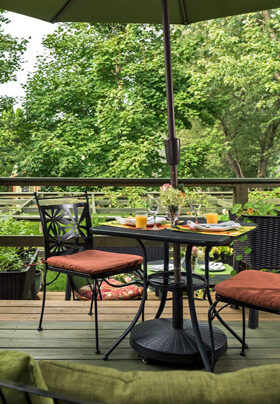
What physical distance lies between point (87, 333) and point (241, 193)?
1.77 metres

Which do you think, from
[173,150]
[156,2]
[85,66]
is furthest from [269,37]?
[173,150]

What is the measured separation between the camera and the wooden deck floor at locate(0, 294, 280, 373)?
2.32 metres

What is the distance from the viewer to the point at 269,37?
13.0 metres

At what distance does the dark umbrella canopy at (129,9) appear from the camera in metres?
2.99

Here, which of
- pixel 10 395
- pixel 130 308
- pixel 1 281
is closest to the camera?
pixel 10 395

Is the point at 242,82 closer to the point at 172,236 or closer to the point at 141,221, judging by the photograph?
the point at 141,221

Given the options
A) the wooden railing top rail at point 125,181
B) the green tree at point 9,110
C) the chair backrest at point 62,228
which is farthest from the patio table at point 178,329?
the green tree at point 9,110

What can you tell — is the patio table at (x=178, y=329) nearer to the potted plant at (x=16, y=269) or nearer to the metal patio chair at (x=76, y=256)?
the metal patio chair at (x=76, y=256)

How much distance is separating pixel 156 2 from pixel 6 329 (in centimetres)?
233

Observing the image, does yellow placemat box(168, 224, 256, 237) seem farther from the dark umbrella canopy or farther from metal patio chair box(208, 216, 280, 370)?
the dark umbrella canopy

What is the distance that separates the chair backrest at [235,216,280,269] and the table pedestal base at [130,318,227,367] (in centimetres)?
52

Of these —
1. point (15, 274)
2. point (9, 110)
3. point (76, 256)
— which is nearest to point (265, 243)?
point (76, 256)

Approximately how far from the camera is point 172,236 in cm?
213

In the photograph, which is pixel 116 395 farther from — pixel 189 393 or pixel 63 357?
pixel 63 357
